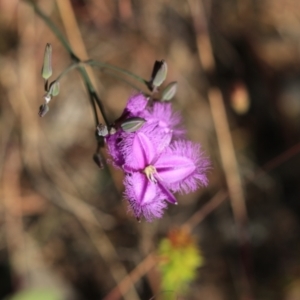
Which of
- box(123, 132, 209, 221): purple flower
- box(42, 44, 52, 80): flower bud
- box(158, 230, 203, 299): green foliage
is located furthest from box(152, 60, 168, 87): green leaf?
box(158, 230, 203, 299): green foliage

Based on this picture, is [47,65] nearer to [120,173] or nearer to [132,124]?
[132,124]

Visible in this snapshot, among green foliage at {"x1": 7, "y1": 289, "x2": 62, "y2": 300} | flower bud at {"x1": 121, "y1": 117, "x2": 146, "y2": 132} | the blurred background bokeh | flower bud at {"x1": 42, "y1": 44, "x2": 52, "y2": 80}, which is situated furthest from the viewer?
the blurred background bokeh

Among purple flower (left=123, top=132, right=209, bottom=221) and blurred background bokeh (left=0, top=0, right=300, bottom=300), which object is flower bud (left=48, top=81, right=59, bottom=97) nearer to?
purple flower (left=123, top=132, right=209, bottom=221)

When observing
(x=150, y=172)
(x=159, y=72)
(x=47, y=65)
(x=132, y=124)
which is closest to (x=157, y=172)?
(x=150, y=172)

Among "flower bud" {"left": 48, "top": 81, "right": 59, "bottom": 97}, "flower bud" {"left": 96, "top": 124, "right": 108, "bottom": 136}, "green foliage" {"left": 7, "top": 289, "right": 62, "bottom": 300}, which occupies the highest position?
"flower bud" {"left": 48, "top": 81, "right": 59, "bottom": 97}

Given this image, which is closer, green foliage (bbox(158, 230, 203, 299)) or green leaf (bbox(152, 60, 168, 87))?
green leaf (bbox(152, 60, 168, 87))

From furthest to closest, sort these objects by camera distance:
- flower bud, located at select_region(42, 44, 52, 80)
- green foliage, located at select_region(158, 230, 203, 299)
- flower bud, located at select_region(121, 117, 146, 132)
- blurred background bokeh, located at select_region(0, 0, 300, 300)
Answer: blurred background bokeh, located at select_region(0, 0, 300, 300), green foliage, located at select_region(158, 230, 203, 299), flower bud, located at select_region(42, 44, 52, 80), flower bud, located at select_region(121, 117, 146, 132)

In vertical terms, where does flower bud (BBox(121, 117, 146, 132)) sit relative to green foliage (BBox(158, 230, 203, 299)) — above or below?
above

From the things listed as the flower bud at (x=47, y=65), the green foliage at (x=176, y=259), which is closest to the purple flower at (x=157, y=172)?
the flower bud at (x=47, y=65)
